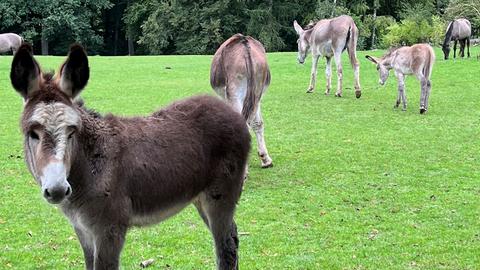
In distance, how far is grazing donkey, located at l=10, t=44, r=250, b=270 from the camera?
3.18 m

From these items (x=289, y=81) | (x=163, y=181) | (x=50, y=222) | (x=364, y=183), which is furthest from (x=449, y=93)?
(x=163, y=181)

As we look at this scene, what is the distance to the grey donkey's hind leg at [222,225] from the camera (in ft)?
13.7

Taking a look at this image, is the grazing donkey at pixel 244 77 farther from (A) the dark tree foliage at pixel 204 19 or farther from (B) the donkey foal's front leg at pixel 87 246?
(A) the dark tree foliage at pixel 204 19

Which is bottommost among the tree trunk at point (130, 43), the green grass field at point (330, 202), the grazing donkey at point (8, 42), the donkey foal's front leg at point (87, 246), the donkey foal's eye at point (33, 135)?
the tree trunk at point (130, 43)

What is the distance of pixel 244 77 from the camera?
8.27 m

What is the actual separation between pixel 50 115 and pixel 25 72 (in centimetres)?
39

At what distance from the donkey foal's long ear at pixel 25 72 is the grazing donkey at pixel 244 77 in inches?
188

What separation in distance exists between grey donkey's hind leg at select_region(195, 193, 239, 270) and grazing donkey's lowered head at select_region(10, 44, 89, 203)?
4.09 ft

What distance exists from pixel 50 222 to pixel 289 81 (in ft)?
47.2

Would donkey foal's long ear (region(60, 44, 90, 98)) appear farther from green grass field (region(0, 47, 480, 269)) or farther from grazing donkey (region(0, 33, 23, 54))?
grazing donkey (region(0, 33, 23, 54))

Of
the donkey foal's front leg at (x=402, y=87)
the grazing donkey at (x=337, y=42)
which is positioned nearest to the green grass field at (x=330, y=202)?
the donkey foal's front leg at (x=402, y=87)

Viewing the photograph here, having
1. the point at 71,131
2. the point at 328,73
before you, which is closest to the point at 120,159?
the point at 71,131

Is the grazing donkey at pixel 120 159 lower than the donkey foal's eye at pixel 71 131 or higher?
lower

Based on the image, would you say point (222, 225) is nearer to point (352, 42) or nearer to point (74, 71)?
point (74, 71)
